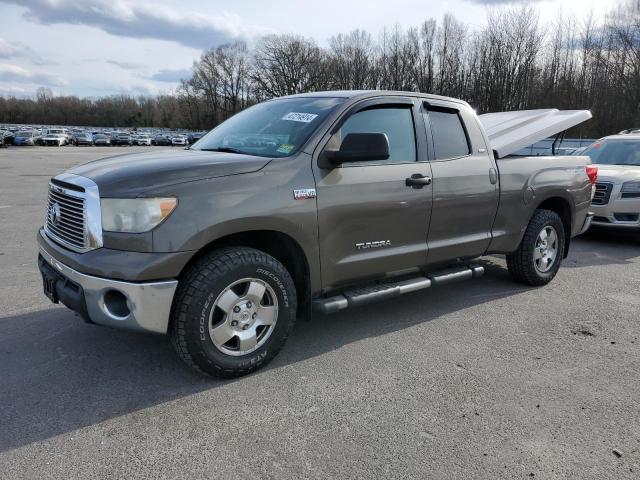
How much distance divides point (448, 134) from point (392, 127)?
72 cm

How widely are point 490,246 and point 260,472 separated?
3342 mm

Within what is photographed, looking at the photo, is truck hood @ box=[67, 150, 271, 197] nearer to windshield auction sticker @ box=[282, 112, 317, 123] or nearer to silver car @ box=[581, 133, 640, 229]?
windshield auction sticker @ box=[282, 112, 317, 123]

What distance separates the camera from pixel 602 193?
8.05m

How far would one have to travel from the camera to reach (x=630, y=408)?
3127mm

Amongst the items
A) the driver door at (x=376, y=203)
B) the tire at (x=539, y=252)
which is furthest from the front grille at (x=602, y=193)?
the driver door at (x=376, y=203)

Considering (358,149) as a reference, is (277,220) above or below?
below

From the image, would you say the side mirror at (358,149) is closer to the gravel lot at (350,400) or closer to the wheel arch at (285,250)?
the wheel arch at (285,250)

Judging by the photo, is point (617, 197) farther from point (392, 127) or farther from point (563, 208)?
point (392, 127)

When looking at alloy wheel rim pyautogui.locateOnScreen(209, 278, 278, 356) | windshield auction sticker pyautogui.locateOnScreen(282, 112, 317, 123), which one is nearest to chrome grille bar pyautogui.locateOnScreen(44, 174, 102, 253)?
alloy wheel rim pyautogui.locateOnScreen(209, 278, 278, 356)

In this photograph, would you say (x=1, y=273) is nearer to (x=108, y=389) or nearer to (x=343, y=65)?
(x=108, y=389)

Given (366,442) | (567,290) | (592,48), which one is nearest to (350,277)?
(366,442)

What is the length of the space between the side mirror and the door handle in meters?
0.55

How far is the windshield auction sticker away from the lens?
384 cm

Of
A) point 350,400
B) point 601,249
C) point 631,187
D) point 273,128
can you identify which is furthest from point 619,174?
point 350,400
